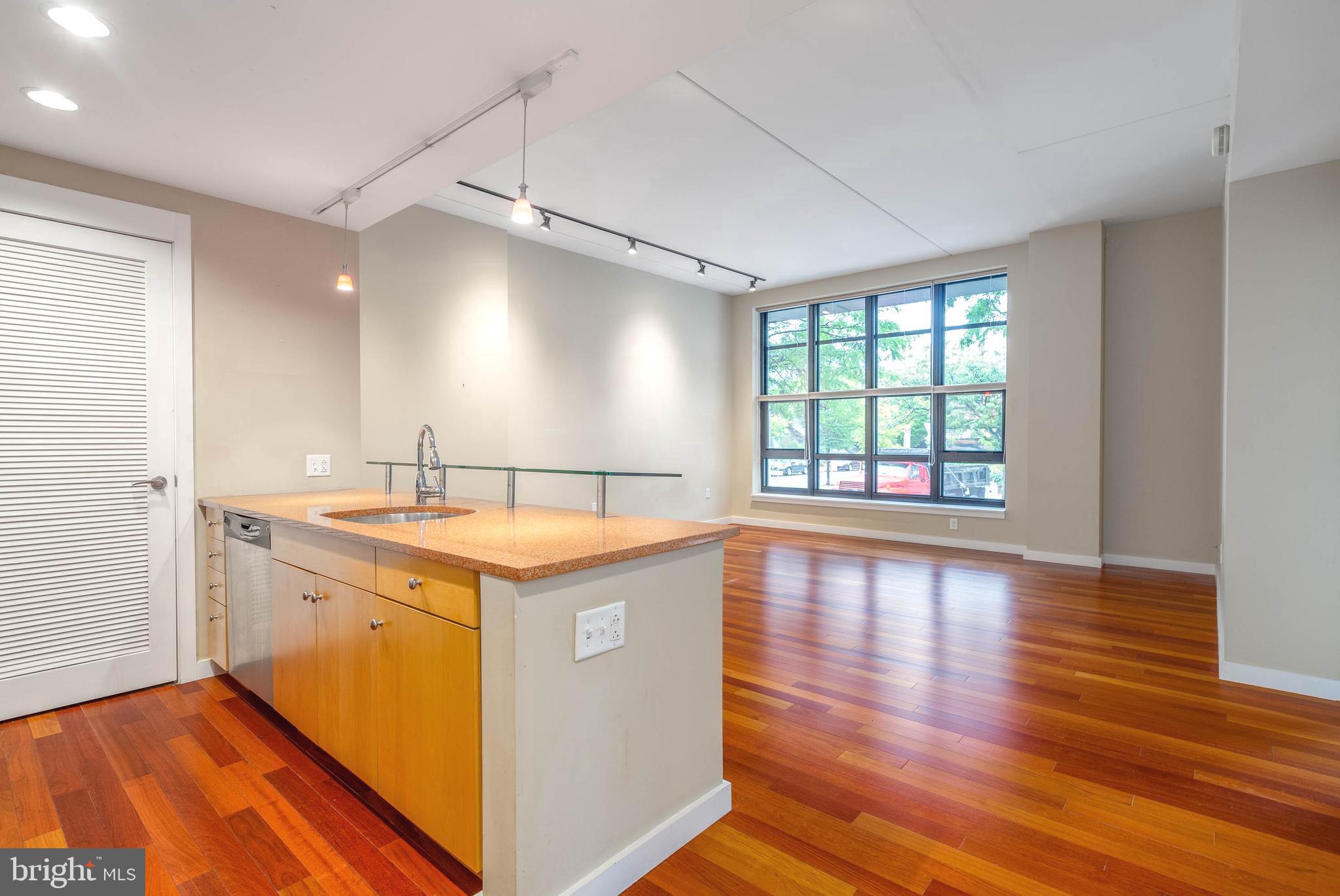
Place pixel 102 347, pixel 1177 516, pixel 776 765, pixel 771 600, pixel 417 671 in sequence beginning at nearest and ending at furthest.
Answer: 1. pixel 417 671
2. pixel 776 765
3. pixel 102 347
4. pixel 771 600
5. pixel 1177 516

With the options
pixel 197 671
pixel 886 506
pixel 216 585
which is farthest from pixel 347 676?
pixel 886 506

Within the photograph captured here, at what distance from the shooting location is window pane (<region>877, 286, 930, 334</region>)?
670 centimetres

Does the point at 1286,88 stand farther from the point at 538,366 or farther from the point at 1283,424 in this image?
the point at 538,366

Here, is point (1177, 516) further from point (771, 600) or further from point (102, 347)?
point (102, 347)

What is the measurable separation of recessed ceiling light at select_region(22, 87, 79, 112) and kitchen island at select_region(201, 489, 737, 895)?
1831 millimetres

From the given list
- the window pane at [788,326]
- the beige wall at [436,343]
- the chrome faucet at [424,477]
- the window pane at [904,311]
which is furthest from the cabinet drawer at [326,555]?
the window pane at [788,326]

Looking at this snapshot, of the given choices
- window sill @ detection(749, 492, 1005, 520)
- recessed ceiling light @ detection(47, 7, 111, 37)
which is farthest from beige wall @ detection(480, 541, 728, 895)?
window sill @ detection(749, 492, 1005, 520)

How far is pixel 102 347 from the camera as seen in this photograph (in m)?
2.87

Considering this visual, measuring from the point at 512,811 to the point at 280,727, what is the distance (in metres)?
1.72

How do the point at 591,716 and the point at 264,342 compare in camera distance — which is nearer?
the point at 591,716

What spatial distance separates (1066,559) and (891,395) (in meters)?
2.33

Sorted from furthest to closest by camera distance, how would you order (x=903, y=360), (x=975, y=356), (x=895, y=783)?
(x=903, y=360) → (x=975, y=356) → (x=895, y=783)

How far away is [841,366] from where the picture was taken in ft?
24.1

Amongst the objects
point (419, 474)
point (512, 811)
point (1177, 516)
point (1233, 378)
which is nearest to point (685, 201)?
point (419, 474)
